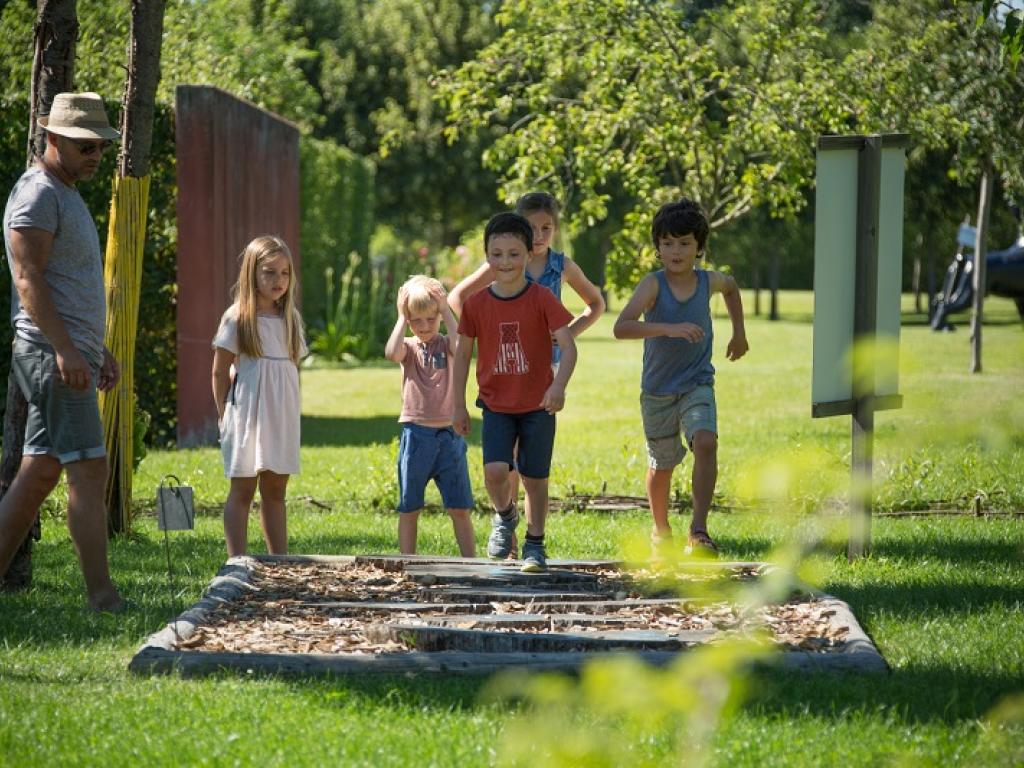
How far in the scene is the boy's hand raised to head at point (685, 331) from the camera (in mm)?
6508

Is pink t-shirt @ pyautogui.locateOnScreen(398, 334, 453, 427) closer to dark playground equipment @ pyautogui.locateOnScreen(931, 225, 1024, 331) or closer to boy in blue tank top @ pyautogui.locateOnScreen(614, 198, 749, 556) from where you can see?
boy in blue tank top @ pyautogui.locateOnScreen(614, 198, 749, 556)

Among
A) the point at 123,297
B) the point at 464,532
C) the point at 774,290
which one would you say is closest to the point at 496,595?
the point at 464,532

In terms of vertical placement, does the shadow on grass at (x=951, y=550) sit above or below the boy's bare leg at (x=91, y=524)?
below

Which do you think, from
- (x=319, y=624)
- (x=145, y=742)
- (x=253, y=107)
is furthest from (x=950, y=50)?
(x=145, y=742)

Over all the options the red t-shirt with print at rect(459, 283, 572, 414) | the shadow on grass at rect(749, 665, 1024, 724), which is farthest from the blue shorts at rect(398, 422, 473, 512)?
the shadow on grass at rect(749, 665, 1024, 724)

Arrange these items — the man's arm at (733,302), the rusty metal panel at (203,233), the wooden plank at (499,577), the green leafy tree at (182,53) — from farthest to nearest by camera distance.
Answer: the green leafy tree at (182,53) → the rusty metal panel at (203,233) → the man's arm at (733,302) → the wooden plank at (499,577)

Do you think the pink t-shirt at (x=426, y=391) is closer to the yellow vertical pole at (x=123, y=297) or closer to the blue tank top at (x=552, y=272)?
the blue tank top at (x=552, y=272)

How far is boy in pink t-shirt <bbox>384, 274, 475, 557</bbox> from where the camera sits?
21.9 ft

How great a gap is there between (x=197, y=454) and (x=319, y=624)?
6.48m

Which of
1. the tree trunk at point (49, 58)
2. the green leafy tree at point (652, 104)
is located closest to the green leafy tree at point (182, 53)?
the green leafy tree at point (652, 104)

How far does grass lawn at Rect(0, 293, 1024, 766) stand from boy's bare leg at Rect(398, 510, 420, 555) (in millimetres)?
529

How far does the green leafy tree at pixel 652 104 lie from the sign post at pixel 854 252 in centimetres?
Result: 457

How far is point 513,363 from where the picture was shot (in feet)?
20.8

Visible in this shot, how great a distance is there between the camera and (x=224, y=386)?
641 centimetres
